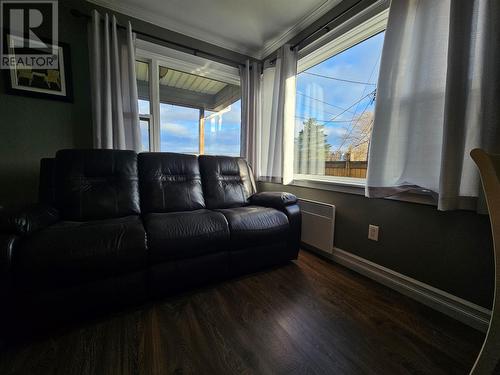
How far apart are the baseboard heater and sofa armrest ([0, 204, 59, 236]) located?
2046mm

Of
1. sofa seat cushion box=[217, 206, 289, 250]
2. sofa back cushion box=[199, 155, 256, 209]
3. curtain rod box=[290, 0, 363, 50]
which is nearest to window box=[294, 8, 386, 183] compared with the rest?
curtain rod box=[290, 0, 363, 50]

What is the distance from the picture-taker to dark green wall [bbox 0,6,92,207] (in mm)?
1795

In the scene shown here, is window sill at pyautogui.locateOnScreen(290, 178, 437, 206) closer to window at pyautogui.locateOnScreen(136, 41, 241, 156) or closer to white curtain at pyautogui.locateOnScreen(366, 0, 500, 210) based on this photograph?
white curtain at pyautogui.locateOnScreen(366, 0, 500, 210)

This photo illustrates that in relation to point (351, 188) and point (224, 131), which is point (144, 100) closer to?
point (224, 131)

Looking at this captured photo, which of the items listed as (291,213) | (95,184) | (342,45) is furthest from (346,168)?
(95,184)

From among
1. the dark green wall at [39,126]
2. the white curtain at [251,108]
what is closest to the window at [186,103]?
the white curtain at [251,108]

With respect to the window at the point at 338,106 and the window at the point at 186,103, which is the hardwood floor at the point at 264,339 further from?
the window at the point at 186,103

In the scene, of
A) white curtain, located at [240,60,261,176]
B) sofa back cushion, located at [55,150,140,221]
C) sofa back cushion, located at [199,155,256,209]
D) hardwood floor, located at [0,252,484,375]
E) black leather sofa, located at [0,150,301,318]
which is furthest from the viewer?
white curtain, located at [240,60,261,176]

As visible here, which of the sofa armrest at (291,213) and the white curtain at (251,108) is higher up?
the white curtain at (251,108)

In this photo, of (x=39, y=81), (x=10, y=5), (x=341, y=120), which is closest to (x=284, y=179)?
(x=341, y=120)

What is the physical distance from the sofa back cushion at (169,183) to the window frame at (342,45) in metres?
1.15

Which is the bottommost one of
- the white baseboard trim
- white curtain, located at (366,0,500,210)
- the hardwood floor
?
the hardwood floor

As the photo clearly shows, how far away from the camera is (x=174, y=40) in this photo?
243 centimetres

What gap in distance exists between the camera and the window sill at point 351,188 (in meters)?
1.38
